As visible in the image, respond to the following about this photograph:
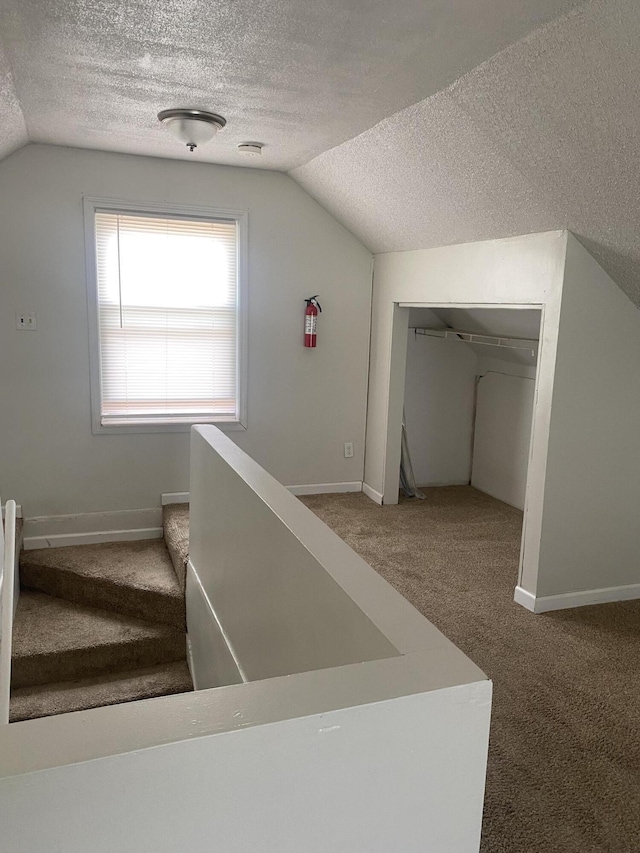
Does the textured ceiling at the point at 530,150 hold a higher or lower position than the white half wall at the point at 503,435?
higher

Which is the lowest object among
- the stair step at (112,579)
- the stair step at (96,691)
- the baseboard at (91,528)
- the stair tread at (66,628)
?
the stair step at (96,691)

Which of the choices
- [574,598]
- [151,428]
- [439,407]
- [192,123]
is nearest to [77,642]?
[151,428]

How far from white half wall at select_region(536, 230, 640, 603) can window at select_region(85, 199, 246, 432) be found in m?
2.17

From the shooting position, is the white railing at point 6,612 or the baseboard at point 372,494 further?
the baseboard at point 372,494

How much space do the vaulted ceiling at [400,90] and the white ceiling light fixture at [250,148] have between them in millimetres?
90

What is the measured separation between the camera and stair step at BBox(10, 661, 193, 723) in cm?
320

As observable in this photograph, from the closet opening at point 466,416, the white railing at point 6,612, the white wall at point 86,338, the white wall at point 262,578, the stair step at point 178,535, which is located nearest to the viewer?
the white wall at point 262,578

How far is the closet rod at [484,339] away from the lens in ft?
13.3

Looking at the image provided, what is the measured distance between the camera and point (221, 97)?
104 inches

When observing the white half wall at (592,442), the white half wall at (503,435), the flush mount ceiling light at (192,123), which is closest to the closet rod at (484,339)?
the white half wall at (503,435)

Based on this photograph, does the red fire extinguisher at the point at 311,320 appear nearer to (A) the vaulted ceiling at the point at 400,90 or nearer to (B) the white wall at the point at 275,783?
(A) the vaulted ceiling at the point at 400,90

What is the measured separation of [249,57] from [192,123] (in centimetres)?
83

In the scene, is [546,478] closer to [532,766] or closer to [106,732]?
[532,766]

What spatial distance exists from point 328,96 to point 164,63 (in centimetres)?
63
